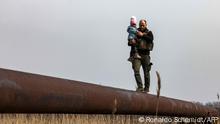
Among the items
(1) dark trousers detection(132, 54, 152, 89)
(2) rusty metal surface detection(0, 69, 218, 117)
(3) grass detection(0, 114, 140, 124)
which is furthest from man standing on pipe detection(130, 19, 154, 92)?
(2) rusty metal surface detection(0, 69, 218, 117)

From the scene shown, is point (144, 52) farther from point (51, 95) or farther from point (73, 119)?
point (51, 95)

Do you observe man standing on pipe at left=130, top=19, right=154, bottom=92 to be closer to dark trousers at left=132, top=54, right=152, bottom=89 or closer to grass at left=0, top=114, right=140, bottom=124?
dark trousers at left=132, top=54, right=152, bottom=89

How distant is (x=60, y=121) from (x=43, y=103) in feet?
17.9

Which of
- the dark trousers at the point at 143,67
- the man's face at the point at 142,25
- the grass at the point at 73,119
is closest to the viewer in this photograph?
the grass at the point at 73,119

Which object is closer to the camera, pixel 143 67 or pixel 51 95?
pixel 51 95

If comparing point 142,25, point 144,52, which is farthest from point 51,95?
point 144,52

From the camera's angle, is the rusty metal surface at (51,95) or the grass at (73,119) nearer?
the rusty metal surface at (51,95)

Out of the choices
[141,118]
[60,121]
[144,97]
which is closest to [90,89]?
[144,97]

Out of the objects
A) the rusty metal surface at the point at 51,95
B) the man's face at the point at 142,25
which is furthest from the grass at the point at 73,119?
the man's face at the point at 142,25

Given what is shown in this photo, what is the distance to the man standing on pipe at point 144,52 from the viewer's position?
9.01 meters

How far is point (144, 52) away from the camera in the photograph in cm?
932

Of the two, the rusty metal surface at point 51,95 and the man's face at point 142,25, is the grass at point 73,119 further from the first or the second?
the man's face at point 142,25

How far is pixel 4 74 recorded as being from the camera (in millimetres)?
2363

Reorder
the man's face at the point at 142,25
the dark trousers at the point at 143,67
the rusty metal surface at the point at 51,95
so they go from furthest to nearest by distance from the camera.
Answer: the man's face at the point at 142,25 → the dark trousers at the point at 143,67 → the rusty metal surface at the point at 51,95
